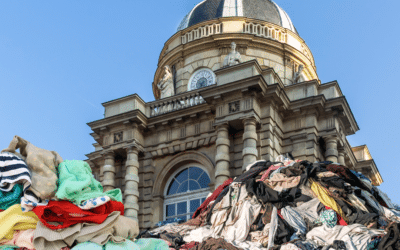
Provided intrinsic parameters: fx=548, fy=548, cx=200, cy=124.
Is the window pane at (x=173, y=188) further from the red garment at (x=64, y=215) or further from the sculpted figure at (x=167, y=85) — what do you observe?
the red garment at (x=64, y=215)

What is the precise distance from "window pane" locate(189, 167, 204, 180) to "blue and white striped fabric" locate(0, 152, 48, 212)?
15.5 meters

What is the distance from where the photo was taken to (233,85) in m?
18.6

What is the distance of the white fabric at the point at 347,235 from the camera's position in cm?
587

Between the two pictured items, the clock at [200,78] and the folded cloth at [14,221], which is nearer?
the folded cloth at [14,221]

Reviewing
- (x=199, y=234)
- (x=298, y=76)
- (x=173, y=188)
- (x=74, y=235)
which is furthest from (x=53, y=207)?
(x=298, y=76)

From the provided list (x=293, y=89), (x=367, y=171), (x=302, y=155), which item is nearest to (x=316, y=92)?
(x=293, y=89)

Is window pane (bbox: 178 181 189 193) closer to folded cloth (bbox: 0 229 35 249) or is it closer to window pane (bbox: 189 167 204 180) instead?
window pane (bbox: 189 167 204 180)

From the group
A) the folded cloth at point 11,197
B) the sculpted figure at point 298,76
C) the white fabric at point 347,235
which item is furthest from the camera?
the sculpted figure at point 298,76

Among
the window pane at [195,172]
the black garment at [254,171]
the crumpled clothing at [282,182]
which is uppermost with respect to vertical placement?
the window pane at [195,172]

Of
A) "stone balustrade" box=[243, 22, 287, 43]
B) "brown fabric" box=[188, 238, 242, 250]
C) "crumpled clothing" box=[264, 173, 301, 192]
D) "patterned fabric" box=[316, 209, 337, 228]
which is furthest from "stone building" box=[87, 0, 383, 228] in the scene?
"brown fabric" box=[188, 238, 242, 250]

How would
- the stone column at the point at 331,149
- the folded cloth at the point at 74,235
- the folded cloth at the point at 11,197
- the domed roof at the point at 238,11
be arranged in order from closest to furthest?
1. the folded cloth at the point at 74,235
2. the folded cloth at the point at 11,197
3. the stone column at the point at 331,149
4. the domed roof at the point at 238,11

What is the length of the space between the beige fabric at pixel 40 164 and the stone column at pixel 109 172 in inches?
620

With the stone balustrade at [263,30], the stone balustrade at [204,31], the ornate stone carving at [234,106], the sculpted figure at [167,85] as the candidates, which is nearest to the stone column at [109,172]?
the sculpted figure at [167,85]

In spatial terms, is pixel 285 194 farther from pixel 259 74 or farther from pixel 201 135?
pixel 201 135
